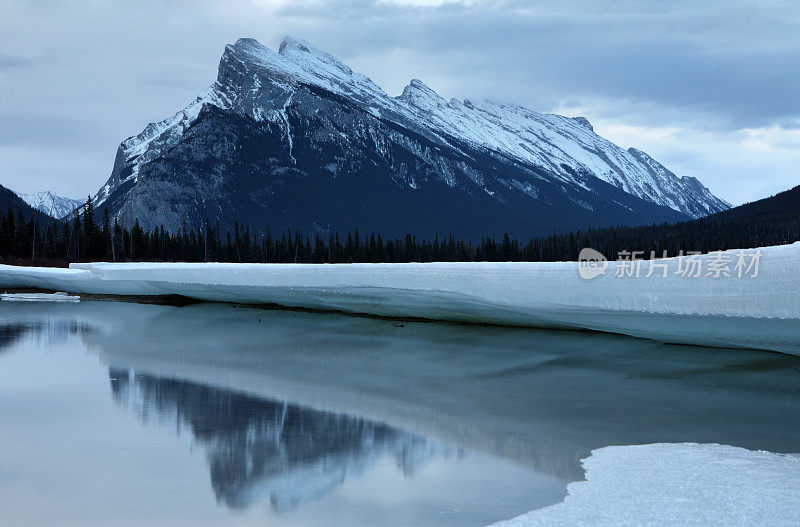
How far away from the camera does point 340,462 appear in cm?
409

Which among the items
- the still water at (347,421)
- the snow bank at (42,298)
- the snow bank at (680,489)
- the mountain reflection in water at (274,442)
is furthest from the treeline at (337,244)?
the snow bank at (680,489)

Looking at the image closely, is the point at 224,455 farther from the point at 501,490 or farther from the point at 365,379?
the point at 365,379

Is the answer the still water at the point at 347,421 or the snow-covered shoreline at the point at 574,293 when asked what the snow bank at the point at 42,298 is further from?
the still water at the point at 347,421

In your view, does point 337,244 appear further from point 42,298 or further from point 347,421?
point 347,421

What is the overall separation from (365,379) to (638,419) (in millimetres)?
2625

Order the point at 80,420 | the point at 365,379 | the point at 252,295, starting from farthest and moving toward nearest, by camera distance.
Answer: the point at 252,295, the point at 365,379, the point at 80,420

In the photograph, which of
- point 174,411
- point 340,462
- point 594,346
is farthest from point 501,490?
point 594,346

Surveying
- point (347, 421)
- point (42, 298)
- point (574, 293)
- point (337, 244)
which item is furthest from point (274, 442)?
point (337, 244)

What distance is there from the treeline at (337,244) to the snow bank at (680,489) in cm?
5634

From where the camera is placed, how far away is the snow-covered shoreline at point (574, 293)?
6246 mm

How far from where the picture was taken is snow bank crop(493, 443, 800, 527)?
10.6 ft

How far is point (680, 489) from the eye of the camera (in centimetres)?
361

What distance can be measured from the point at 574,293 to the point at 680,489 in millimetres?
4441

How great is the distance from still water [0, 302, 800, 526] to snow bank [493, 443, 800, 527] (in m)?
0.17
